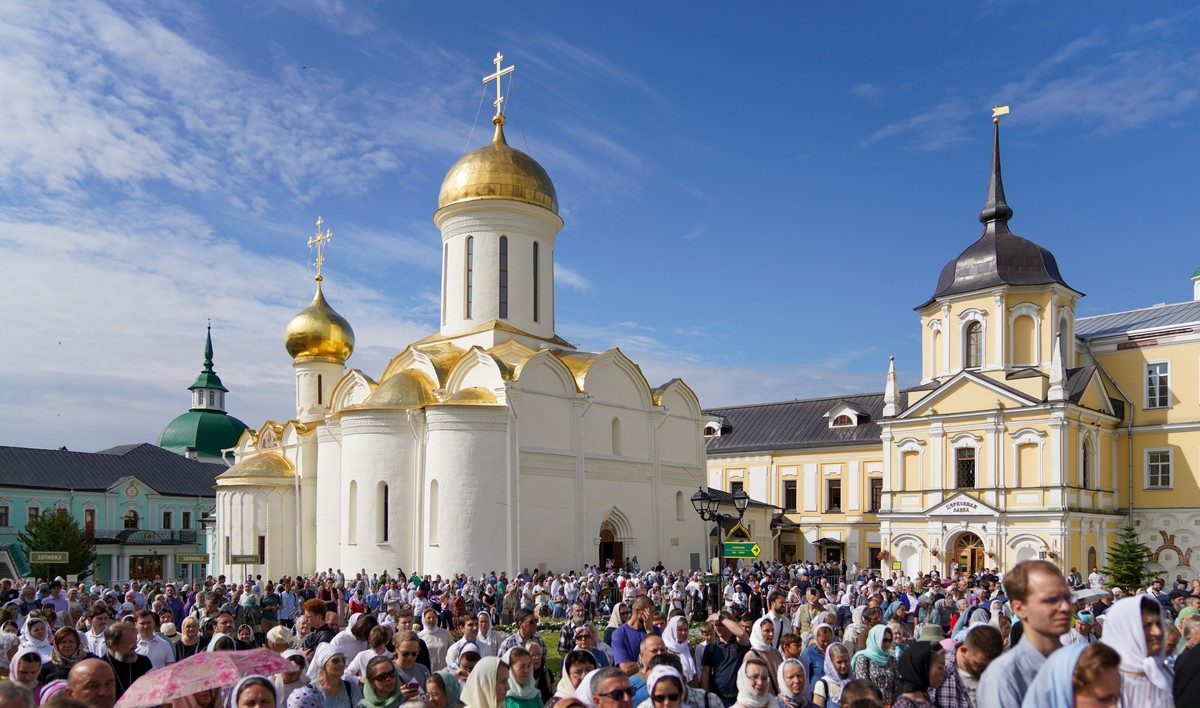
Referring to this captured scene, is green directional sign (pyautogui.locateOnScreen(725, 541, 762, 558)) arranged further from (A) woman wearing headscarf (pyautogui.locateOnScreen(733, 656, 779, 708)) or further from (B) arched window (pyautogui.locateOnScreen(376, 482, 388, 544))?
(B) arched window (pyautogui.locateOnScreen(376, 482, 388, 544))

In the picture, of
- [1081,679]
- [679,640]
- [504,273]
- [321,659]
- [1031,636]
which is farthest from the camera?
[504,273]

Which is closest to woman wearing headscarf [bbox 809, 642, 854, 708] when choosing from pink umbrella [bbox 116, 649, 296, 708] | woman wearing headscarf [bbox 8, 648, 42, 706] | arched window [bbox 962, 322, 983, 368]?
pink umbrella [bbox 116, 649, 296, 708]

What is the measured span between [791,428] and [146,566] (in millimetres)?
34655

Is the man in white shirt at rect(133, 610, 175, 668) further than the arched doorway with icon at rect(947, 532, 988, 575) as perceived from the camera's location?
No

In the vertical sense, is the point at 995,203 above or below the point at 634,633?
above

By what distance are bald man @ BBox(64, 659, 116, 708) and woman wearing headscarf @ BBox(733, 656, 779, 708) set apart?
350cm

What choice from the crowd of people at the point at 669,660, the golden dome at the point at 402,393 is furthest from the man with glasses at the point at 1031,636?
the golden dome at the point at 402,393

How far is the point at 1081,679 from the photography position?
349 cm

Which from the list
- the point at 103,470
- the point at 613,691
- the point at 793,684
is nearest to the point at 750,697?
the point at 793,684

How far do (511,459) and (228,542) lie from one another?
541 inches

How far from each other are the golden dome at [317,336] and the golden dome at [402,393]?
9784mm

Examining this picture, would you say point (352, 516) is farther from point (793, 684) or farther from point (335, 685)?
point (793, 684)

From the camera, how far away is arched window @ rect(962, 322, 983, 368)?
36.3 metres

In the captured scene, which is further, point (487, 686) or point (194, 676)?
point (487, 686)
